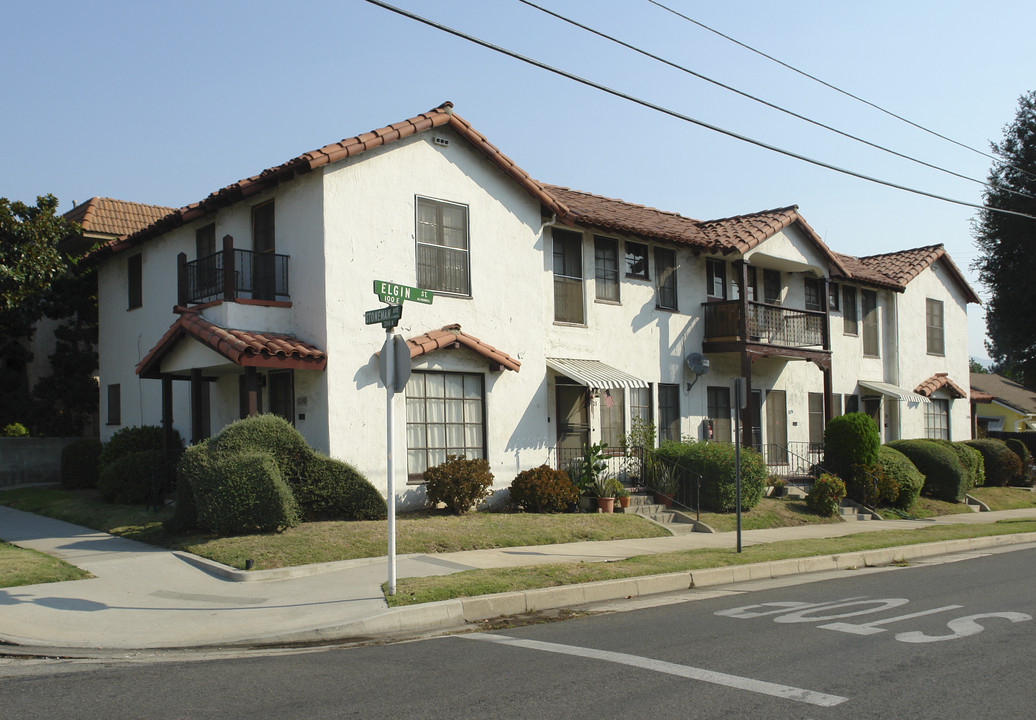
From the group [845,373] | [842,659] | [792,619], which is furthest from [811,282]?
[842,659]

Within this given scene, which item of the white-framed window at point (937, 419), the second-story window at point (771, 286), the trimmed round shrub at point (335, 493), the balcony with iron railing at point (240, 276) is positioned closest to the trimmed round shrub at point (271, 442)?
the trimmed round shrub at point (335, 493)

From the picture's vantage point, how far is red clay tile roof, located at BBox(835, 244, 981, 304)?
90.9 ft

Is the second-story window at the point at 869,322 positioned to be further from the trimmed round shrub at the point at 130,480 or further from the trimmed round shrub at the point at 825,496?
the trimmed round shrub at the point at 130,480

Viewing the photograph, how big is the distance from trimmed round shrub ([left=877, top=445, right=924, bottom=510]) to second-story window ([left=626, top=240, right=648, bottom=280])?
7.37 m

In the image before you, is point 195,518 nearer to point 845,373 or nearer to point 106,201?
point 106,201

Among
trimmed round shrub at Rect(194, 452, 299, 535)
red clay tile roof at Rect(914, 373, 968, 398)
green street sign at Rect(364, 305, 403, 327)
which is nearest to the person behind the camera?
green street sign at Rect(364, 305, 403, 327)

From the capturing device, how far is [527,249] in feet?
59.6

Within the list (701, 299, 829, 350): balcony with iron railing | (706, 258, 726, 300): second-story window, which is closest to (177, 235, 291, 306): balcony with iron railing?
(701, 299, 829, 350): balcony with iron railing

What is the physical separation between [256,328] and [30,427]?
11.1m

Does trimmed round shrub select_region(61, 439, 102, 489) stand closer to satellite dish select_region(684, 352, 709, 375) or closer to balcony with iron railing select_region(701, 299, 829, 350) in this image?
satellite dish select_region(684, 352, 709, 375)

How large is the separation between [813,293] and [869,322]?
3.30 m

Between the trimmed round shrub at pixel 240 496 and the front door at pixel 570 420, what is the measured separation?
7.53 meters

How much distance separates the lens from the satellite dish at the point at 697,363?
70.8 feet

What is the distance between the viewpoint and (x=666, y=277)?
70.6 ft
